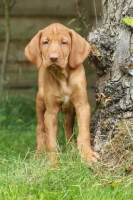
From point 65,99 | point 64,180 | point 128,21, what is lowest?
point 64,180

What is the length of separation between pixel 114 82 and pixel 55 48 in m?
0.56

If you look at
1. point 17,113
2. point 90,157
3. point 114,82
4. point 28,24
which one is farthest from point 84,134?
point 28,24

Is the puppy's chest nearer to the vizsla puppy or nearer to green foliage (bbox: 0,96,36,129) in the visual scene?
the vizsla puppy

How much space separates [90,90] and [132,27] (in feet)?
13.7

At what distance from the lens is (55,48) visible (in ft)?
13.7

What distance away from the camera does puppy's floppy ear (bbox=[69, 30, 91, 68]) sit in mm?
4274

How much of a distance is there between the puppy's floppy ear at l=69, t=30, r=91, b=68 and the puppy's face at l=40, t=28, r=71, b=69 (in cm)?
4

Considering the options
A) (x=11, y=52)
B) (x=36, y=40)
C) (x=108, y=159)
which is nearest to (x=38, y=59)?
(x=36, y=40)

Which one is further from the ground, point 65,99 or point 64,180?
point 65,99

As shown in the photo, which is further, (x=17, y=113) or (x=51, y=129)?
(x=17, y=113)

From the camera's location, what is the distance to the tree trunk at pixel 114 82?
418 centimetres

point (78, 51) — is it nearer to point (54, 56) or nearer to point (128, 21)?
point (54, 56)

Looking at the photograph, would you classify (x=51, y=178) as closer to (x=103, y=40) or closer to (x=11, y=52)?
(x=103, y=40)

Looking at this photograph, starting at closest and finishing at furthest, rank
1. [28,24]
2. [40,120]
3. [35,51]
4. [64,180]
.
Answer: [64,180], [35,51], [40,120], [28,24]
